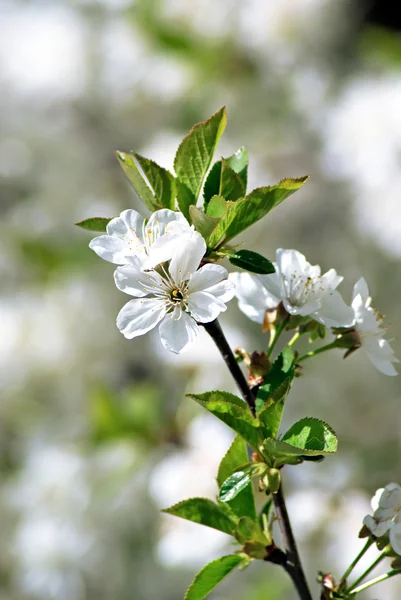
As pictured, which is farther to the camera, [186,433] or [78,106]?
[78,106]

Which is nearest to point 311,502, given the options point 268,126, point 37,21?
point 268,126

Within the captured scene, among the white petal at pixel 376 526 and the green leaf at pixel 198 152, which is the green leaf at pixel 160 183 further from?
the white petal at pixel 376 526

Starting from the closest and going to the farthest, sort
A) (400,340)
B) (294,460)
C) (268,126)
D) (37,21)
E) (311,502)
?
(294,460) → (311,502) → (400,340) → (268,126) → (37,21)

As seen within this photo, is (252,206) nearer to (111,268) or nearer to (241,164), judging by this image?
(241,164)

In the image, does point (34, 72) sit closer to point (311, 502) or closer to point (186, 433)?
point (186, 433)

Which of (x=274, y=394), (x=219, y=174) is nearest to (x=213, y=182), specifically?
(x=219, y=174)

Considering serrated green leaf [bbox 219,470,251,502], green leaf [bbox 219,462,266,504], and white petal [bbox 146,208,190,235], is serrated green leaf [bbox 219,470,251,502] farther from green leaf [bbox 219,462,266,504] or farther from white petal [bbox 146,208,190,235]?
white petal [bbox 146,208,190,235]

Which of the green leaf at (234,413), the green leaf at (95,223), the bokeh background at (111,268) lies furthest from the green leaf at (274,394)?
the bokeh background at (111,268)
